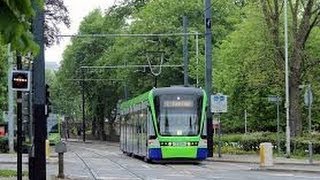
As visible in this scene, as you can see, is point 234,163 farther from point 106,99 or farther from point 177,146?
point 106,99

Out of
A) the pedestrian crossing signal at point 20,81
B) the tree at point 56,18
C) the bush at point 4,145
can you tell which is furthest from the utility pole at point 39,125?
the tree at point 56,18

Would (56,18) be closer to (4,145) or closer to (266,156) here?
(4,145)

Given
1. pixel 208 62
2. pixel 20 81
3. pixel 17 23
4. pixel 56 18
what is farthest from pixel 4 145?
pixel 17 23

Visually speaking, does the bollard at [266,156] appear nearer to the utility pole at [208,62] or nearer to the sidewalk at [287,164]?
the sidewalk at [287,164]

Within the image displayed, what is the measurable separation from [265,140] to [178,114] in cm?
986

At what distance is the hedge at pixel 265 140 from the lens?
3816 centimetres

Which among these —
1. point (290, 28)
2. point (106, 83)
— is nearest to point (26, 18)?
point (290, 28)

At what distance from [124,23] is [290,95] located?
4986 cm

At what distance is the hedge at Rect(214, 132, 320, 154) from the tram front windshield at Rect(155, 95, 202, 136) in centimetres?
713

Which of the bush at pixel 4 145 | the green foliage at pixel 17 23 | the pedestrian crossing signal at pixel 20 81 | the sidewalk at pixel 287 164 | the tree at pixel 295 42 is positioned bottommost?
the sidewalk at pixel 287 164

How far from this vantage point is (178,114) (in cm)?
3350

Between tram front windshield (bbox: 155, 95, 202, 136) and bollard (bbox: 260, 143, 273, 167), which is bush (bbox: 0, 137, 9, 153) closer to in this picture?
tram front windshield (bbox: 155, 95, 202, 136)

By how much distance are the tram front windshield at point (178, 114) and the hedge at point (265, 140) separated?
281 inches

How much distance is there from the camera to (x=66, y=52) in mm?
101500
